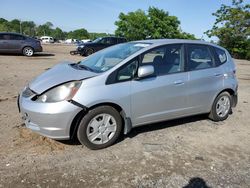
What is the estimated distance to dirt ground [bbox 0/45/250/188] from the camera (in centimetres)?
386

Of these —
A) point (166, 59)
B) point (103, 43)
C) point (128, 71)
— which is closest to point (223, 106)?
point (166, 59)

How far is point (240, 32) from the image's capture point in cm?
3769

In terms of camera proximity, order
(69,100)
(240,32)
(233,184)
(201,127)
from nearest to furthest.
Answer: (233,184) → (69,100) → (201,127) → (240,32)

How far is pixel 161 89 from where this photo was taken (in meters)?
5.18

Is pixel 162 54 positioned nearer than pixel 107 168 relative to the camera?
No

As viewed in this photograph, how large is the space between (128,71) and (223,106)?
2553mm

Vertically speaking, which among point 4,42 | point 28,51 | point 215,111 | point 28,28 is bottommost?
point 215,111

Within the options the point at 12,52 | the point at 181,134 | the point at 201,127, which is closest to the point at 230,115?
the point at 201,127

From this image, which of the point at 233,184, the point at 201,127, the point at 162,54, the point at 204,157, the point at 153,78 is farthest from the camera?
the point at 201,127

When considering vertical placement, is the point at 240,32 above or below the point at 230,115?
above

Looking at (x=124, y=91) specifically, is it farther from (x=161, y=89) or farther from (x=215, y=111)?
(x=215, y=111)

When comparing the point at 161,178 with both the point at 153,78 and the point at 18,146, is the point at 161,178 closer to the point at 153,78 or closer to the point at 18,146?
the point at 153,78

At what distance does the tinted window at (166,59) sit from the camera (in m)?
5.29

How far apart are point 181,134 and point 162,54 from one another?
4.86 feet
